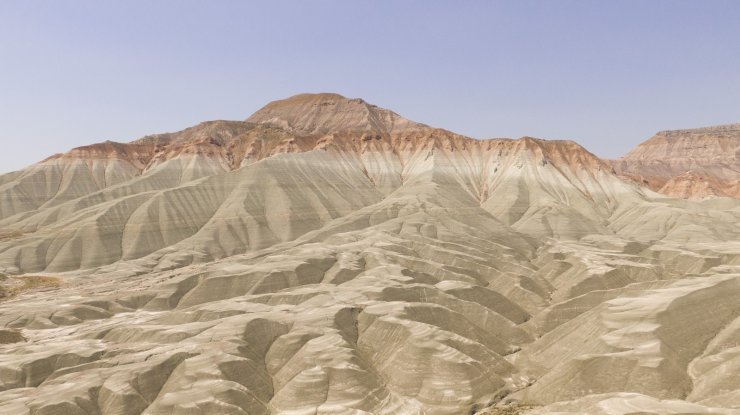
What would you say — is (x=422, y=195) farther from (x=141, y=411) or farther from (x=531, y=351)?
(x=141, y=411)

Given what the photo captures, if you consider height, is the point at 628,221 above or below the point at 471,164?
below

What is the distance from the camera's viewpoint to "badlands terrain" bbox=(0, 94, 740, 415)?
4216 centimetres

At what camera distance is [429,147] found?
190 meters

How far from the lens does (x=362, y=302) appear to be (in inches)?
2472

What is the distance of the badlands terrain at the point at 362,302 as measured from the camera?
42.2m

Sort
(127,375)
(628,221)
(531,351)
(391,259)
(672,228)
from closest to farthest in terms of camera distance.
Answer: (127,375)
(531,351)
(391,259)
(672,228)
(628,221)

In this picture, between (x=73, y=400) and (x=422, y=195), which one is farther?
(x=422, y=195)

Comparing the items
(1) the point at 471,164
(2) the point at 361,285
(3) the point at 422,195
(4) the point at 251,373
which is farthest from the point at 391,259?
(1) the point at 471,164

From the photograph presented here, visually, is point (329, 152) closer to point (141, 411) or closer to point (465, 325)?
point (465, 325)

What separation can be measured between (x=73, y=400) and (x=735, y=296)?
62.3m

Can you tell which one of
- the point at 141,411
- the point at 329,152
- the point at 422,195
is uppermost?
the point at 329,152

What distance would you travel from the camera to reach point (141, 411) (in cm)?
4131

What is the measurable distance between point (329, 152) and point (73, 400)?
149383 mm

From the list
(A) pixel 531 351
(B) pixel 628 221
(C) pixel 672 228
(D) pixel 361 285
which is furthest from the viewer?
(B) pixel 628 221
